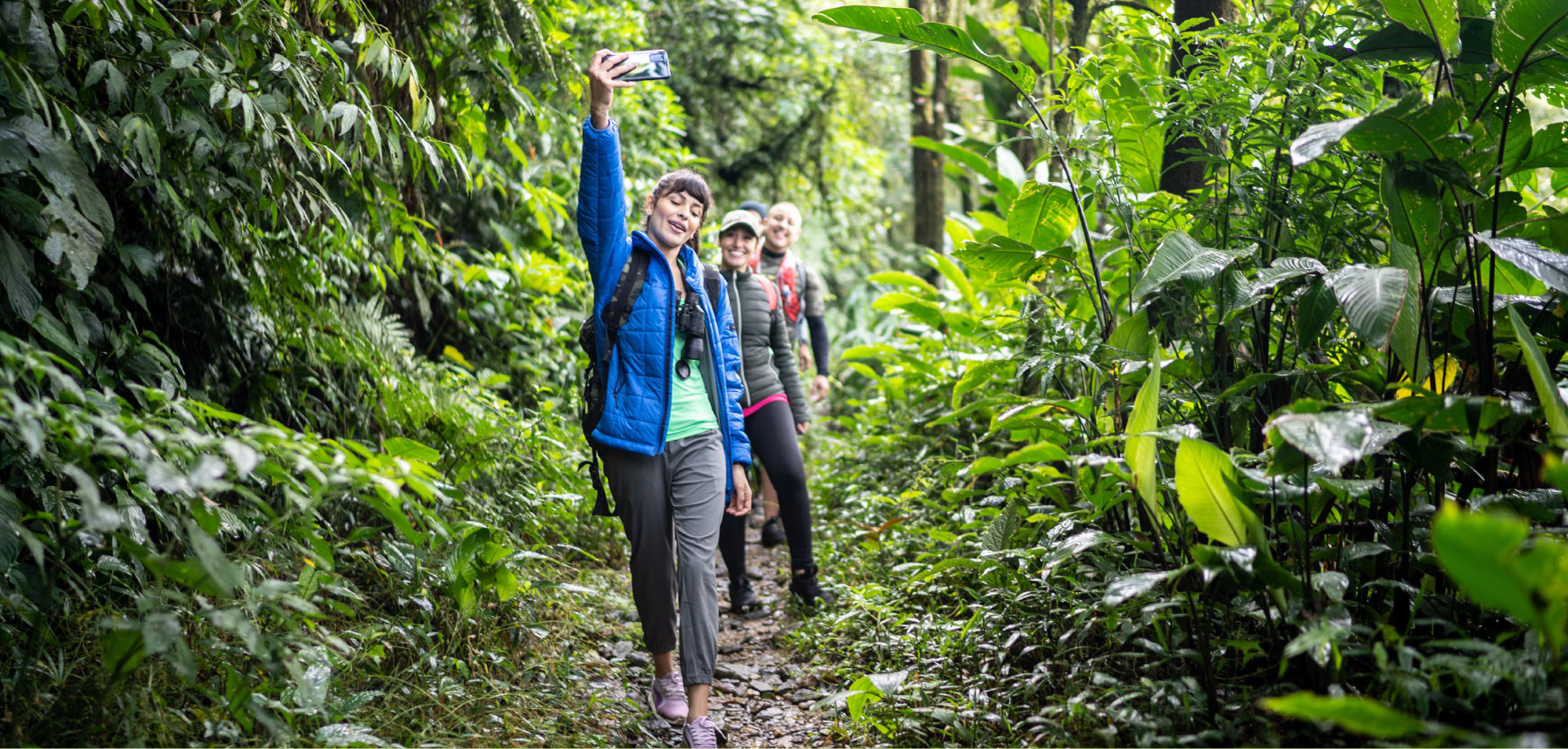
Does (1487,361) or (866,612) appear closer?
(1487,361)

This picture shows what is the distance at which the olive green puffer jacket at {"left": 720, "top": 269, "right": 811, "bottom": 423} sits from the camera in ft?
15.3

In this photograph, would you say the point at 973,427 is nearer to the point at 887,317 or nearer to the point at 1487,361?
the point at 1487,361

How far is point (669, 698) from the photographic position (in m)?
3.27

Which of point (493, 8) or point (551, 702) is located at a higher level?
point (493, 8)

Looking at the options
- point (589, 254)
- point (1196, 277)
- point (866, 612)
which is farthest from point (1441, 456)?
point (589, 254)

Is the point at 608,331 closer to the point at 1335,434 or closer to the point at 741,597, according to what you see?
the point at 741,597

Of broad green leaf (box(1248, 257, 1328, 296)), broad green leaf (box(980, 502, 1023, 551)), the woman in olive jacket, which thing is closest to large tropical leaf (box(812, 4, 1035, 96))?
broad green leaf (box(1248, 257, 1328, 296))

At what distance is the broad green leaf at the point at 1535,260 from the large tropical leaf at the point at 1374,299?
0.25 meters

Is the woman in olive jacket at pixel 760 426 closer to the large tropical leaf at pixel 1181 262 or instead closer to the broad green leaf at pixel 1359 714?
the large tropical leaf at pixel 1181 262

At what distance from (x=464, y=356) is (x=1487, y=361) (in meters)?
5.02

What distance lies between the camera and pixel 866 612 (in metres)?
3.98

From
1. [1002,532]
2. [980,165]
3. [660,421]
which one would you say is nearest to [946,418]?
[1002,532]

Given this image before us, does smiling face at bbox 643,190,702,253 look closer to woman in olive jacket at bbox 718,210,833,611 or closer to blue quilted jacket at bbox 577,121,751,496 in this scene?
blue quilted jacket at bbox 577,121,751,496

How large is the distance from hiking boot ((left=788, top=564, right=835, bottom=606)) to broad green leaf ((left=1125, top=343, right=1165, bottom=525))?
224 centimetres
